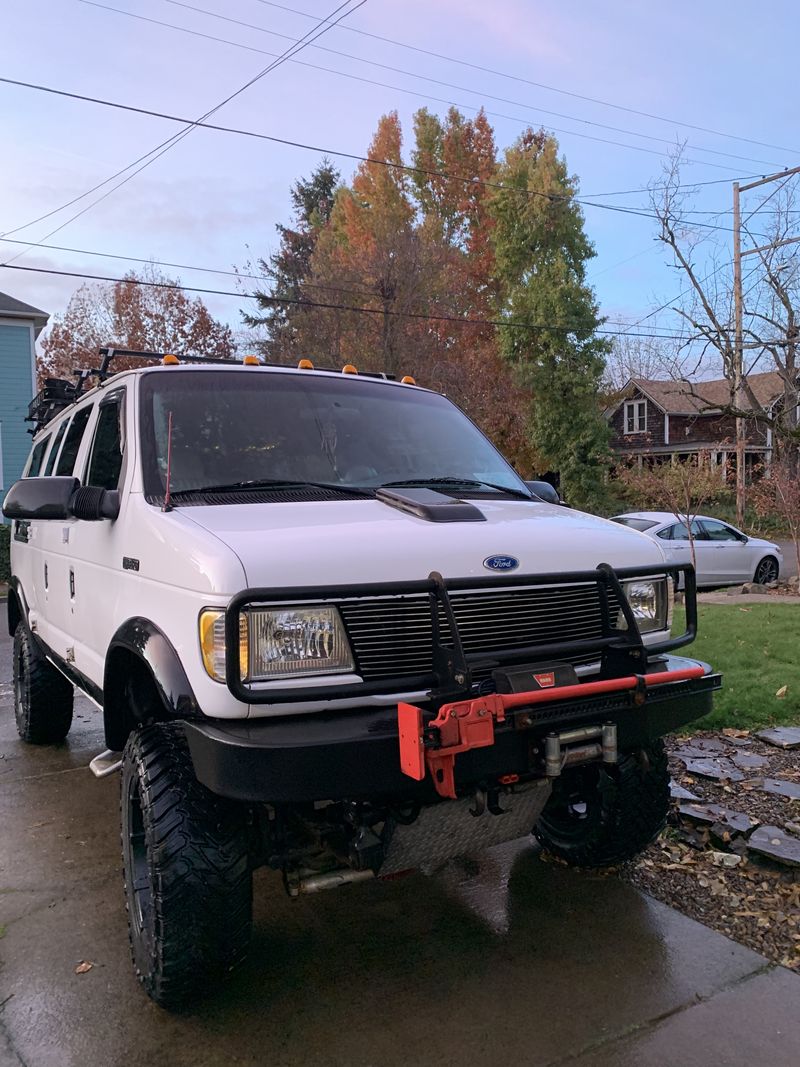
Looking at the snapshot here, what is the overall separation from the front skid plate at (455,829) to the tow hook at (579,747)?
245mm

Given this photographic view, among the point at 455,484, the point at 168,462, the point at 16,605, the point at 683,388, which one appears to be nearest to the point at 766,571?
the point at 16,605

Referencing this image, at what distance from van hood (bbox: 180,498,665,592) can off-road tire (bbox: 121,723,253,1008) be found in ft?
2.35

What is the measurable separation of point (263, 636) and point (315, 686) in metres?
0.21

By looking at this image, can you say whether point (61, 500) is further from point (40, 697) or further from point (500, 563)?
point (40, 697)

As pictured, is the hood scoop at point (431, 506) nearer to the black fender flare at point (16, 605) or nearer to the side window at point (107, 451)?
the side window at point (107, 451)

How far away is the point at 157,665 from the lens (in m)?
2.63

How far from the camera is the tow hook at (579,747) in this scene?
2.52 meters

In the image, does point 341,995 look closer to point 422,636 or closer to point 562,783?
point 562,783

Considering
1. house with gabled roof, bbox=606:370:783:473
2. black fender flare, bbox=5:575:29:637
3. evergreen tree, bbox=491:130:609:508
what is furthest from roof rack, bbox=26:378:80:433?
house with gabled roof, bbox=606:370:783:473

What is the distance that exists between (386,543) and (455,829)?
1.01 metres

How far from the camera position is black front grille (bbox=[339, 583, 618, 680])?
248 centimetres

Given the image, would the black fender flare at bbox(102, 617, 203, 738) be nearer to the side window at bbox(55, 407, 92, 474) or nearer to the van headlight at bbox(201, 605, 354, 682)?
the van headlight at bbox(201, 605, 354, 682)

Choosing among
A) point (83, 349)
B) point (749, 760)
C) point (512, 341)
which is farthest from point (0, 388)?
point (749, 760)

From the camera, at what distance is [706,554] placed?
14.7m
